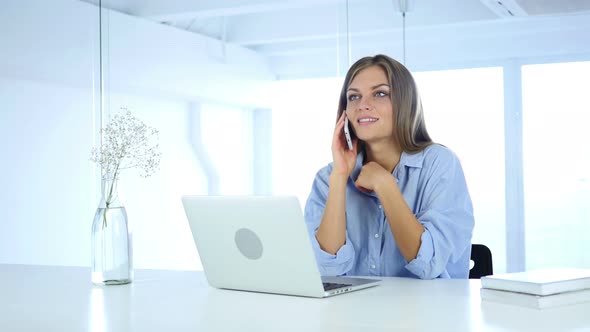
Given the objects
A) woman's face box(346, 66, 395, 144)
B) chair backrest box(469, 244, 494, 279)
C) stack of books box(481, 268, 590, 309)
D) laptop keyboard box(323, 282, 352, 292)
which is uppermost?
woman's face box(346, 66, 395, 144)

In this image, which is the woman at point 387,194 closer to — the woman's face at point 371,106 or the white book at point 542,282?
the woman's face at point 371,106

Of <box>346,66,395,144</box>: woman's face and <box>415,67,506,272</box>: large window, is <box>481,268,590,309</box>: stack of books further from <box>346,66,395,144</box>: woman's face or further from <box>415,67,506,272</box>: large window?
<box>415,67,506,272</box>: large window

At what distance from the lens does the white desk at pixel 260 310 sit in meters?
1.51

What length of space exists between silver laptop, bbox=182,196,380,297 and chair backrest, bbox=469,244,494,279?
37.9 inches

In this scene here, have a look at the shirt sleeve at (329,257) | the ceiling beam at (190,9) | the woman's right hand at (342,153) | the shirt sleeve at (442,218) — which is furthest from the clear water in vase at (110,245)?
the ceiling beam at (190,9)

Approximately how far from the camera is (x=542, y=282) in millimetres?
1612

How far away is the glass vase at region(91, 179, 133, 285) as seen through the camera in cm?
216

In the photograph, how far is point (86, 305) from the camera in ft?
6.04

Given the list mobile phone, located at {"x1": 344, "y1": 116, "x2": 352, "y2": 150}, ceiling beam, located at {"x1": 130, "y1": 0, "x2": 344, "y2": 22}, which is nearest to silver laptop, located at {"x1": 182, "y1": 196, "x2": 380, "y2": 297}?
mobile phone, located at {"x1": 344, "y1": 116, "x2": 352, "y2": 150}

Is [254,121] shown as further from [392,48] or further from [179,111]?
[392,48]

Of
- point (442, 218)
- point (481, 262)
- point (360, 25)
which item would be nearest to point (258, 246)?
point (442, 218)

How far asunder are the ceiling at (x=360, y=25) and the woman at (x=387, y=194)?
1.28 m

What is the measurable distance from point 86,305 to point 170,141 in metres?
2.74

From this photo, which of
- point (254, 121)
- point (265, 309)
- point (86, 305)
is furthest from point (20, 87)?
point (265, 309)
